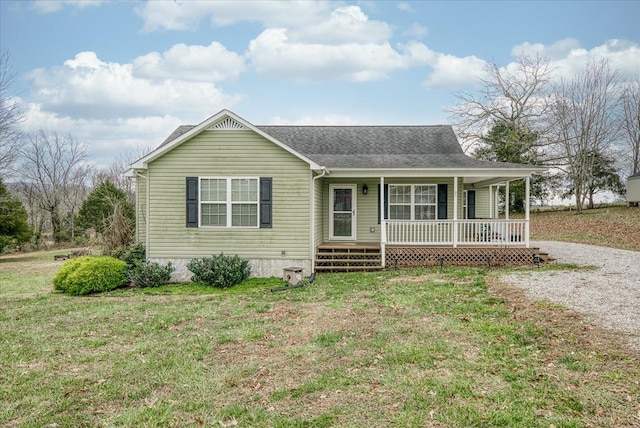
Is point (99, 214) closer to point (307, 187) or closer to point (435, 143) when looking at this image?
point (307, 187)

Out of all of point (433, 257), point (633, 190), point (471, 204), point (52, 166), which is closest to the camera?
point (433, 257)

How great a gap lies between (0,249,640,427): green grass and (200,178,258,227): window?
12.6 ft

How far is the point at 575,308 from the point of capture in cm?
717

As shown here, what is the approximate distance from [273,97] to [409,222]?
12795mm

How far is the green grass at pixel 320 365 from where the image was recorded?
13.0ft

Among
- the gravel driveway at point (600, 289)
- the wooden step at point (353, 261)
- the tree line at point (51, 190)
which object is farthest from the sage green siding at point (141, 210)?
the gravel driveway at point (600, 289)

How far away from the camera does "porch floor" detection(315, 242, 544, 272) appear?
13.0m

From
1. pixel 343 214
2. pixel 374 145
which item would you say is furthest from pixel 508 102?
pixel 343 214

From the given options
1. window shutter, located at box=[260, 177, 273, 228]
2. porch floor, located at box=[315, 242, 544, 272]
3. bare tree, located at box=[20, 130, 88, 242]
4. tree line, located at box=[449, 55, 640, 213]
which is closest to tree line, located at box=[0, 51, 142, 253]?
bare tree, located at box=[20, 130, 88, 242]

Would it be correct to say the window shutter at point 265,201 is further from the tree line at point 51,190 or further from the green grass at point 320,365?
the tree line at point 51,190

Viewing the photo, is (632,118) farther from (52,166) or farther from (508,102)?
(52,166)

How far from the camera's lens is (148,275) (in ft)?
38.7

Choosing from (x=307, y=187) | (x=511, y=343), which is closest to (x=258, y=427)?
(x=511, y=343)

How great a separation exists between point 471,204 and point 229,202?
10.1 m
